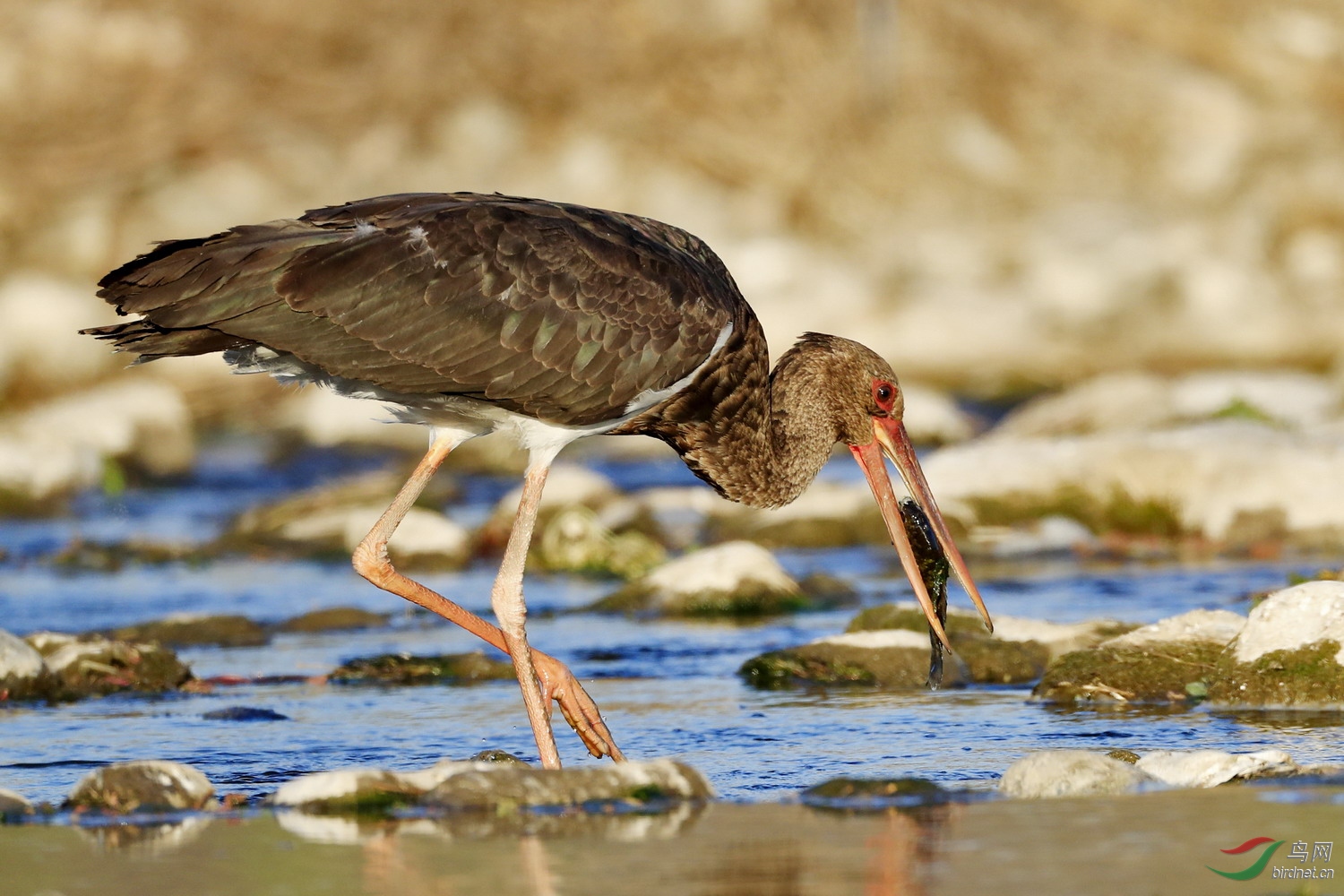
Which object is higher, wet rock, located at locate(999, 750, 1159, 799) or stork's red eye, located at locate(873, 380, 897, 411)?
stork's red eye, located at locate(873, 380, 897, 411)

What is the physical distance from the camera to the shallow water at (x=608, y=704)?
6.72 m

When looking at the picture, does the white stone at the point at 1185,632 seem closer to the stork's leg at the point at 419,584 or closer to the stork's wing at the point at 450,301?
the stork's wing at the point at 450,301

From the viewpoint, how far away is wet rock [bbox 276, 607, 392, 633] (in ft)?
34.0

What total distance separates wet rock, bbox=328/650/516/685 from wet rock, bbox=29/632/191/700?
70 centimetres

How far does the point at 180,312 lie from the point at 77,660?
203 cm

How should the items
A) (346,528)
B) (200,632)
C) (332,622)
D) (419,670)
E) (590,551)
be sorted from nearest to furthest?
1. (419,670)
2. (200,632)
3. (332,622)
4. (590,551)
5. (346,528)

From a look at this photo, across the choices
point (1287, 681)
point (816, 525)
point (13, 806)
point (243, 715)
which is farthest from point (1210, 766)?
point (816, 525)

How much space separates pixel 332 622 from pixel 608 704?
2794mm

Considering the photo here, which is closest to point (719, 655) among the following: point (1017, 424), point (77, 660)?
point (77, 660)

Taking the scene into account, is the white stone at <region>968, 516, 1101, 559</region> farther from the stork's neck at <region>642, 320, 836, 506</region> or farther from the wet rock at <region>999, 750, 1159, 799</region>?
the wet rock at <region>999, 750, 1159, 799</region>

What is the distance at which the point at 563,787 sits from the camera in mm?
5871

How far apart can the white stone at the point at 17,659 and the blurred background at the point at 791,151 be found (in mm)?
12431

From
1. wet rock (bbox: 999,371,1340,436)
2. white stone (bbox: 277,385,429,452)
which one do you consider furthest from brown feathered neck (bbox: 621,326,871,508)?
white stone (bbox: 277,385,429,452)

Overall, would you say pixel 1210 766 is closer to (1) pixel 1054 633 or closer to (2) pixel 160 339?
(1) pixel 1054 633
